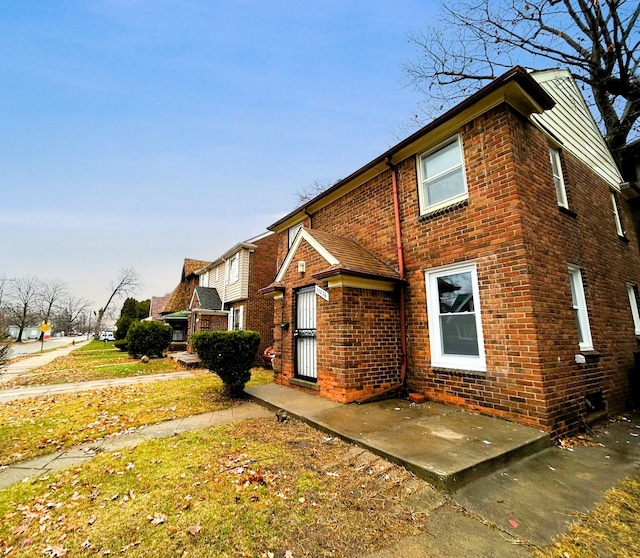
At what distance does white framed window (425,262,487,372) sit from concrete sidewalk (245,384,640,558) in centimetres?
98

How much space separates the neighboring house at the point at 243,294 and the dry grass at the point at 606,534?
1295 cm

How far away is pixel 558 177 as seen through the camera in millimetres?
6668

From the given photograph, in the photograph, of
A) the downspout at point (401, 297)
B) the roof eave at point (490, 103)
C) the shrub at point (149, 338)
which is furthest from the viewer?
the shrub at point (149, 338)

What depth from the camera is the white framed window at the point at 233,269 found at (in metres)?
16.1

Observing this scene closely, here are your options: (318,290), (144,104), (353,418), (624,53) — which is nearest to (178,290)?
(144,104)

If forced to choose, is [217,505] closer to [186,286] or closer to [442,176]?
[442,176]

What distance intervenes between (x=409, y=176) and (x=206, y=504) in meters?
7.02

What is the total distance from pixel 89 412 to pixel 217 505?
5.38 m

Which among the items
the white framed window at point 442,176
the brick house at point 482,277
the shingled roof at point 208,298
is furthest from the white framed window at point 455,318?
the shingled roof at point 208,298

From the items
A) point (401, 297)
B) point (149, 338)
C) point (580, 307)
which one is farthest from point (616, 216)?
point (149, 338)

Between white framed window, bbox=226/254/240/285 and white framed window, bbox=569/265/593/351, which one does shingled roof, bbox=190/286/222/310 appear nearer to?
white framed window, bbox=226/254/240/285

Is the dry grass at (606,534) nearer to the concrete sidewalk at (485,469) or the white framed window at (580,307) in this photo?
the concrete sidewalk at (485,469)

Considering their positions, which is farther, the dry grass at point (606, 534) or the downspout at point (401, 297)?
the downspout at point (401, 297)

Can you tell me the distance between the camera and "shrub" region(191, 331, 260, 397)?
672 cm
